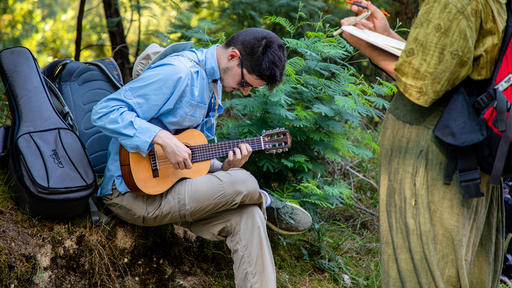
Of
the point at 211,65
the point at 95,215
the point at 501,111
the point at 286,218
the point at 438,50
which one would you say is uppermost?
the point at 438,50

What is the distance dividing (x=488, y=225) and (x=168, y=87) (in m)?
1.81

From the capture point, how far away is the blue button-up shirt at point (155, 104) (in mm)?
2648

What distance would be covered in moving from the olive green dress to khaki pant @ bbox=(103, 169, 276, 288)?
31.8 inches

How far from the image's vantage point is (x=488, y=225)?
84.3 inches

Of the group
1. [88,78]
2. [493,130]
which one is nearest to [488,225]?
[493,130]

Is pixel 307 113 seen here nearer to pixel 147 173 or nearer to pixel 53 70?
pixel 147 173


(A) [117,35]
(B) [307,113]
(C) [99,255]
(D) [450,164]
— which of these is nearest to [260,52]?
(B) [307,113]

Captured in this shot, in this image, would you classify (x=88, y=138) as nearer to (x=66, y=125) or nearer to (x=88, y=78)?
(x=66, y=125)

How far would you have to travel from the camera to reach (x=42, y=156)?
2.68 meters

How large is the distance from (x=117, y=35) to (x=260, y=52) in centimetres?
291

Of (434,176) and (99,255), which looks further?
(99,255)

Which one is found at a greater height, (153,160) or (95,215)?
(153,160)

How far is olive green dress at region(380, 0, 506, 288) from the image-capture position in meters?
1.83

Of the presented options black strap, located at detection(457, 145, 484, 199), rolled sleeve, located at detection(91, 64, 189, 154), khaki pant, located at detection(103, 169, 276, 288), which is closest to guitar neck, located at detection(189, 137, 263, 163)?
khaki pant, located at detection(103, 169, 276, 288)
